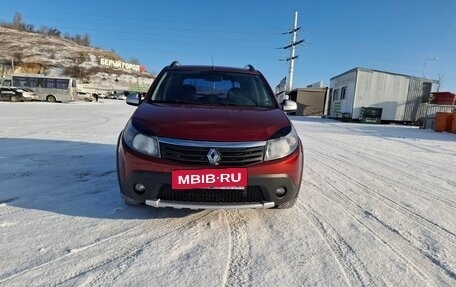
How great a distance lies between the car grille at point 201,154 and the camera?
2.80 metres

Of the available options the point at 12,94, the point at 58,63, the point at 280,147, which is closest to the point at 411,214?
the point at 280,147

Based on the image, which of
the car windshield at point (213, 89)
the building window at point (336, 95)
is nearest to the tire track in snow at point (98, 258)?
the car windshield at point (213, 89)

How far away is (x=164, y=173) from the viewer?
2793 millimetres

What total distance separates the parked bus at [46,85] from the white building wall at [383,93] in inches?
1121

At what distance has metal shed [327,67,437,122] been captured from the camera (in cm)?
2384

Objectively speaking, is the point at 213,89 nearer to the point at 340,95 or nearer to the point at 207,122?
the point at 207,122

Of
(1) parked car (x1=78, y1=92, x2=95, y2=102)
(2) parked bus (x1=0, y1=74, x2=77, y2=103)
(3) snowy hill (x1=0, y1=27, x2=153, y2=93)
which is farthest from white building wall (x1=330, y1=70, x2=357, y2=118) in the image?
(3) snowy hill (x1=0, y1=27, x2=153, y2=93)

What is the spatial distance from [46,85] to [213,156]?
37414 mm

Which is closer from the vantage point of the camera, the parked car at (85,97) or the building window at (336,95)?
the building window at (336,95)

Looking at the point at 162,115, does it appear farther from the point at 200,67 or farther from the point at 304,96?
the point at 304,96

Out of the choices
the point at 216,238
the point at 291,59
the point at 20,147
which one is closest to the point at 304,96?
the point at 291,59

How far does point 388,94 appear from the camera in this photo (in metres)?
24.2

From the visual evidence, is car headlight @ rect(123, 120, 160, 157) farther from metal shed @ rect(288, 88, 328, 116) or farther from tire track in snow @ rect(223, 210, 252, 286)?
metal shed @ rect(288, 88, 328, 116)

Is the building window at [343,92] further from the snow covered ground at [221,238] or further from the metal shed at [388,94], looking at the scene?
the snow covered ground at [221,238]
